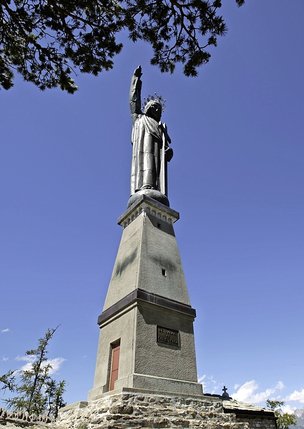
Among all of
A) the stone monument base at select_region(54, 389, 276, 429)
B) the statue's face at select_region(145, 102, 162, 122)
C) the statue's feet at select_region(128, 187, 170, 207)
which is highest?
the statue's face at select_region(145, 102, 162, 122)

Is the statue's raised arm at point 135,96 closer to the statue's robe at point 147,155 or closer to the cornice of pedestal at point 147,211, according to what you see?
the statue's robe at point 147,155

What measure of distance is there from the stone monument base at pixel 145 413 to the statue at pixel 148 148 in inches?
269

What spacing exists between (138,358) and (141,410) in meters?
1.28

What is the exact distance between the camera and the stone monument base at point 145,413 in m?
7.20

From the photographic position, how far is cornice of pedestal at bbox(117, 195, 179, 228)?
1212cm

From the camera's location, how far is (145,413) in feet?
24.5

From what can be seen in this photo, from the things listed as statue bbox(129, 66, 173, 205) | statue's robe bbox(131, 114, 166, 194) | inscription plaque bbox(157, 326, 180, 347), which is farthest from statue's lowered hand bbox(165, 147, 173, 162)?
inscription plaque bbox(157, 326, 180, 347)

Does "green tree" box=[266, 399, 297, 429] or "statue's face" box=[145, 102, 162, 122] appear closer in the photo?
"statue's face" box=[145, 102, 162, 122]

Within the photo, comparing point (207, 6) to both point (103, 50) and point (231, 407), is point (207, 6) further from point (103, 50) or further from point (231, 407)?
point (231, 407)

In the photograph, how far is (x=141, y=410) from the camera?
24.5ft

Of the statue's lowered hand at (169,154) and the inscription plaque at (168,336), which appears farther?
the statue's lowered hand at (169,154)

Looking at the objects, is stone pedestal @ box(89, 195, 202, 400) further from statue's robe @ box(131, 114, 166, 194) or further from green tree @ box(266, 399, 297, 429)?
green tree @ box(266, 399, 297, 429)

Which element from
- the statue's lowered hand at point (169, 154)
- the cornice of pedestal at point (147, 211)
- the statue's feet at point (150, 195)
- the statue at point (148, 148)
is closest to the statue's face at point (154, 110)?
the statue at point (148, 148)

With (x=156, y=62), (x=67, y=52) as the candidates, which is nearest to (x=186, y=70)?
(x=156, y=62)
